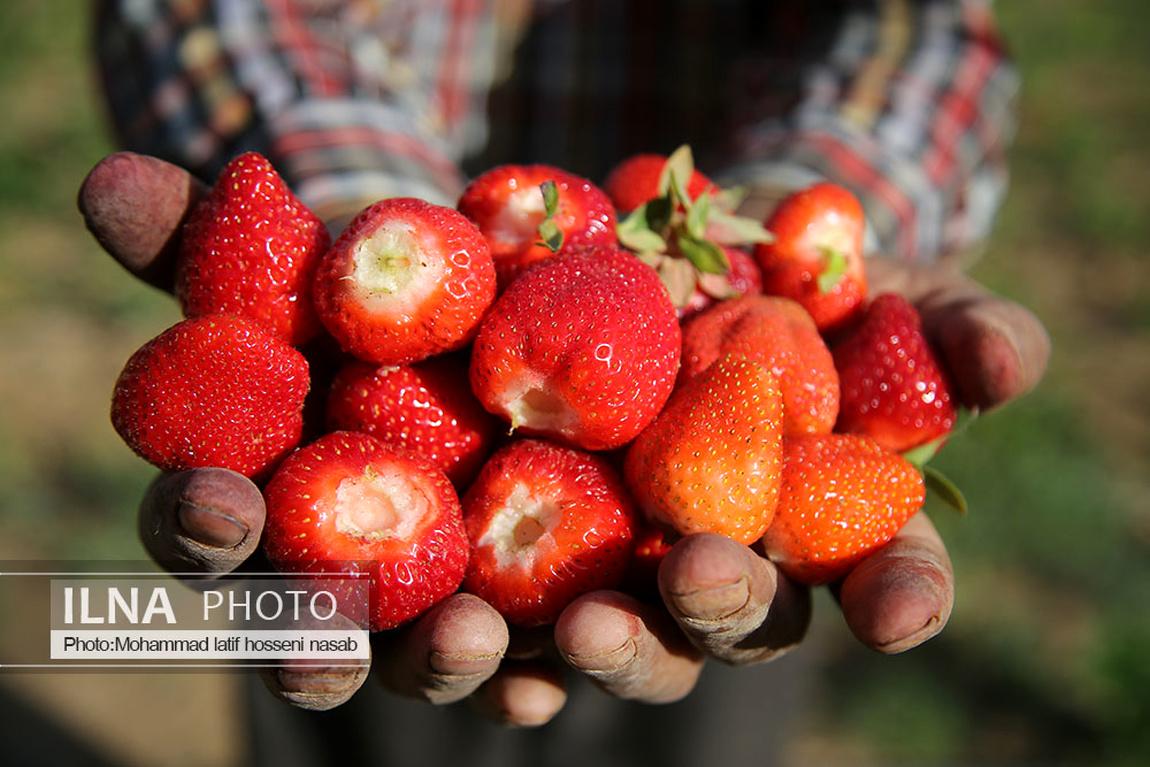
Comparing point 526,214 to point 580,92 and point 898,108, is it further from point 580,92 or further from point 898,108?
point 898,108

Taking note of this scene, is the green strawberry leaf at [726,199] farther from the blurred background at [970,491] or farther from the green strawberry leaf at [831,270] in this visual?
the blurred background at [970,491]

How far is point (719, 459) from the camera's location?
4.40 feet

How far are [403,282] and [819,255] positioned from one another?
0.78 meters

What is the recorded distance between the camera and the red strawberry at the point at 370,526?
1.30 meters

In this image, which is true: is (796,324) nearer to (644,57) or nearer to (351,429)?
(351,429)

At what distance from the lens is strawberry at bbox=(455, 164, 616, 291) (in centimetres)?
155

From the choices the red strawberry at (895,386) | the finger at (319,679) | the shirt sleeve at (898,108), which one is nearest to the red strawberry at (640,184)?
the red strawberry at (895,386)

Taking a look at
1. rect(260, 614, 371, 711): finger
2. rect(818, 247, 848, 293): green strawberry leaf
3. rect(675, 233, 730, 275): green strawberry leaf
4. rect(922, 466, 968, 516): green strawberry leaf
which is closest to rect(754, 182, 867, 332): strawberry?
rect(818, 247, 848, 293): green strawberry leaf

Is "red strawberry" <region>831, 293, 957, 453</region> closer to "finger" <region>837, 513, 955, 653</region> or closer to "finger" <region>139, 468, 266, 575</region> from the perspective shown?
"finger" <region>837, 513, 955, 653</region>

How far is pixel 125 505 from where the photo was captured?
142 inches

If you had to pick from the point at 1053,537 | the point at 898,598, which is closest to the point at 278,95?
the point at 898,598

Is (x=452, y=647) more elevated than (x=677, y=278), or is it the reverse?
(x=677, y=278)

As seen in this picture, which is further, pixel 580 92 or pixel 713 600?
pixel 580 92

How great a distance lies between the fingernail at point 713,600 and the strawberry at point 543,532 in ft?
0.68
